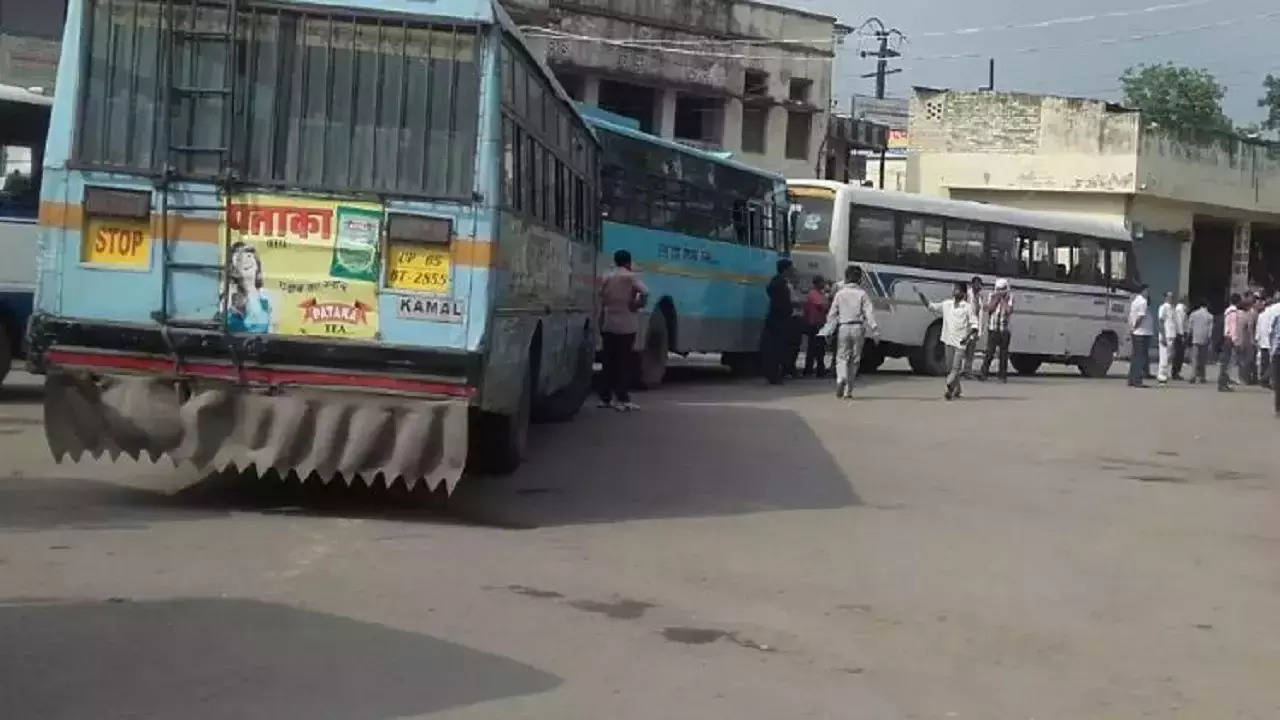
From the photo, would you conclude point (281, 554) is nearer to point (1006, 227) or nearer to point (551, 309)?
point (551, 309)

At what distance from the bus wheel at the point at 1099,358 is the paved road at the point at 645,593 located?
696 inches

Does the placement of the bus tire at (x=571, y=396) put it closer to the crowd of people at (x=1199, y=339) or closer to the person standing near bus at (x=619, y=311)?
the person standing near bus at (x=619, y=311)

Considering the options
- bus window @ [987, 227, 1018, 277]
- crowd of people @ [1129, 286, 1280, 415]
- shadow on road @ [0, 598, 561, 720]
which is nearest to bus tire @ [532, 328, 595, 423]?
shadow on road @ [0, 598, 561, 720]

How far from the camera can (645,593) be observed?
8023mm

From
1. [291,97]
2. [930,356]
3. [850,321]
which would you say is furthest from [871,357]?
[291,97]

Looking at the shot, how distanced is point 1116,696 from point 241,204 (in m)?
5.44

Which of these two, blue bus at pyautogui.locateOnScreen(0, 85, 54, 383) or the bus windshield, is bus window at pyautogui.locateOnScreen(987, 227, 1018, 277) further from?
blue bus at pyautogui.locateOnScreen(0, 85, 54, 383)

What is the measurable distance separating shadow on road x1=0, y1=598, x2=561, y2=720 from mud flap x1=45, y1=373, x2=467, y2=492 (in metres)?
2.24

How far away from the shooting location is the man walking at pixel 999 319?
26.7m

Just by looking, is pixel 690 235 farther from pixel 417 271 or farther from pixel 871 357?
pixel 417 271

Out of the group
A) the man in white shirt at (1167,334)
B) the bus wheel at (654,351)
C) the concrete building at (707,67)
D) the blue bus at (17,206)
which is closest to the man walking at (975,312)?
the bus wheel at (654,351)

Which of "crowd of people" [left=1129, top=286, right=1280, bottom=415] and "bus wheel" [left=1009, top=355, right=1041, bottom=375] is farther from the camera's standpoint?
"bus wheel" [left=1009, top=355, right=1041, bottom=375]

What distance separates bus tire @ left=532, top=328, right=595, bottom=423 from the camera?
52.6ft

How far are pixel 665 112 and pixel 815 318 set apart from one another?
21.2 metres
